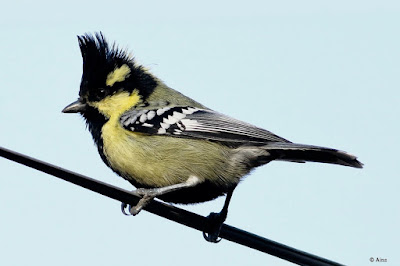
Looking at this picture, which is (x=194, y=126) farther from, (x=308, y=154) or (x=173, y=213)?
(x=173, y=213)

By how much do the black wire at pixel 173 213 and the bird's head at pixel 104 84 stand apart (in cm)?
136

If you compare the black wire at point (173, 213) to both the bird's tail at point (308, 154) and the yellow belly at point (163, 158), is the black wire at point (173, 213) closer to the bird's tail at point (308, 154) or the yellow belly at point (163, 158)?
the yellow belly at point (163, 158)

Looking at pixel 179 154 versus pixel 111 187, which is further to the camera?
pixel 179 154

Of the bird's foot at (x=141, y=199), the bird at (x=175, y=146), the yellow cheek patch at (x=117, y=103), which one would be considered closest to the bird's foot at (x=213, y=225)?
the bird at (x=175, y=146)

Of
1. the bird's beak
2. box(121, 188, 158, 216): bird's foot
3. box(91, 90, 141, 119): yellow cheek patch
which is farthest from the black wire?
the bird's beak

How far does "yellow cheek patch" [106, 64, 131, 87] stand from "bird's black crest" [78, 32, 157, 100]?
0.03 meters

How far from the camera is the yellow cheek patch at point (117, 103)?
5.57m

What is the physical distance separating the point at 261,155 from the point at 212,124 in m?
0.46

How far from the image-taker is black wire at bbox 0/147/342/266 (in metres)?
3.43

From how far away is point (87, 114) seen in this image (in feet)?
18.6

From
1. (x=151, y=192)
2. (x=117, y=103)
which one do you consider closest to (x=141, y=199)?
(x=151, y=192)

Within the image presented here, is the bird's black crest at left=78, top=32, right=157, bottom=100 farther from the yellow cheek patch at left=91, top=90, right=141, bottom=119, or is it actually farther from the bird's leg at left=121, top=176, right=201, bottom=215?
the bird's leg at left=121, top=176, right=201, bottom=215

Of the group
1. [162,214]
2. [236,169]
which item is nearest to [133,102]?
[236,169]

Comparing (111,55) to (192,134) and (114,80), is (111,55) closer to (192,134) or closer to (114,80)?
(114,80)
